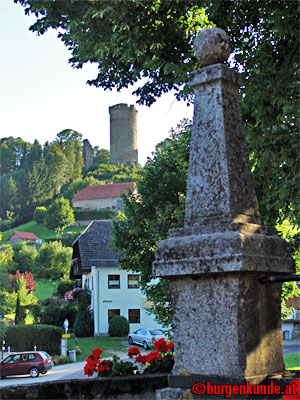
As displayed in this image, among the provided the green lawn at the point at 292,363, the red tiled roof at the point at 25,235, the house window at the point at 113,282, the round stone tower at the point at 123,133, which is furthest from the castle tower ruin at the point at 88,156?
the green lawn at the point at 292,363

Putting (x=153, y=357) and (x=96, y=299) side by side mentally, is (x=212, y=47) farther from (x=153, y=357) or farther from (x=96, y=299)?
(x=96, y=299)

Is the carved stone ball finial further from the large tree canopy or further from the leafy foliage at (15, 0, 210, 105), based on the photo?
the leafy foliage at (15, 0, 210, 105)

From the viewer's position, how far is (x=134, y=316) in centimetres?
4516

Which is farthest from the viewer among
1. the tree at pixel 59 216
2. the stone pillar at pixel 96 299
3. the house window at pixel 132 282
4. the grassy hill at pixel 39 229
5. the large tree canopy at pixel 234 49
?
the grassy hill at pixel 39 229

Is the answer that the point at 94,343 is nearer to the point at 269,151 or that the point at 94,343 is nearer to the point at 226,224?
the point at 269,151

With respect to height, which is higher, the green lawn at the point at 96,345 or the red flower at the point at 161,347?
the red flower at the point at 161,347

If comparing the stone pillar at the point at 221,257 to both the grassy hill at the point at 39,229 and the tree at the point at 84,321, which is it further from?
the grassy hill at the point at 39,229

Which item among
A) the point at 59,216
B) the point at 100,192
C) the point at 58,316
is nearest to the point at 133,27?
the point at 58,316

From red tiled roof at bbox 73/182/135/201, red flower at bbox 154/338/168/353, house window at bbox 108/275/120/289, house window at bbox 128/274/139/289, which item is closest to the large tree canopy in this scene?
red flower at bbox 154/338/168/353

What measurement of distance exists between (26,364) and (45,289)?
141ft

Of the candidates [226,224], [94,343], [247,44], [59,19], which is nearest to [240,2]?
[247,44]

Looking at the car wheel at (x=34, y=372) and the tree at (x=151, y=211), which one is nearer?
the tree at (x=151, y=211)

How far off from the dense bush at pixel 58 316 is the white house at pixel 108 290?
8.34 feet

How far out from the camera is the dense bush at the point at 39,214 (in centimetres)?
12206
